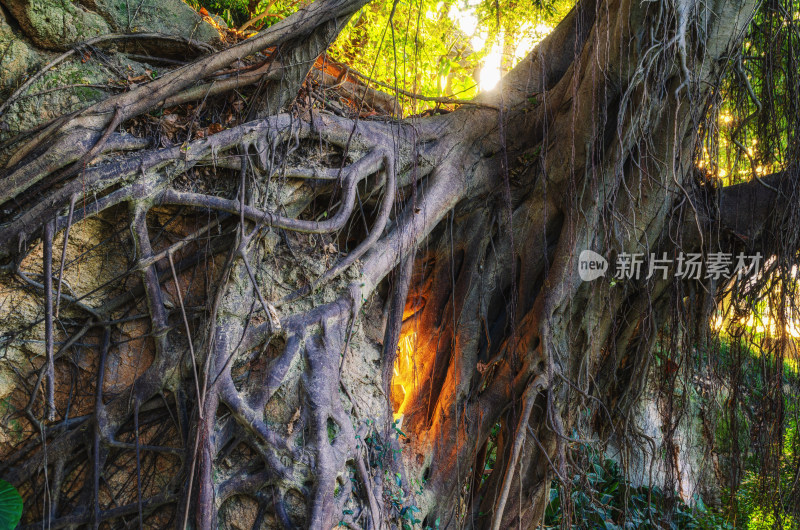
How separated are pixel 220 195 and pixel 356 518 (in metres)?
1.55

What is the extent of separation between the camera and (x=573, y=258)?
316 cm

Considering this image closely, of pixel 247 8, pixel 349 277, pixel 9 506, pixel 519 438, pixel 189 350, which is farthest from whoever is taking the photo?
pixel 247 8

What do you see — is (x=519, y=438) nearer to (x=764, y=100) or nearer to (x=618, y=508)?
(x=618, y=508)

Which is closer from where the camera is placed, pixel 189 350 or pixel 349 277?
pixel 189 350

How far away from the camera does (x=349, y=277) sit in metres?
2.82

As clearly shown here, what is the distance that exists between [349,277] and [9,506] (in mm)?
1633

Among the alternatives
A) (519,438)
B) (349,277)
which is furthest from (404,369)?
(349,277)

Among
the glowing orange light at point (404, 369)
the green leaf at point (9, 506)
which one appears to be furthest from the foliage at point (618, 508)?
the green leaf at point (9, 506)

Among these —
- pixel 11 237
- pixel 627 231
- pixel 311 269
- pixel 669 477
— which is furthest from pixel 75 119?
pixel 669 477

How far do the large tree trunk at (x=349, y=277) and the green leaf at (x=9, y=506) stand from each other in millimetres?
100

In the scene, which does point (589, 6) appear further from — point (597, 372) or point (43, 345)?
point (43, 345)

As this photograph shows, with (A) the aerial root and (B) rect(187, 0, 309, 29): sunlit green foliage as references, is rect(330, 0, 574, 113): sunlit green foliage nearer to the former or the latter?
(B) rect(187, 0, 309, 29): sunlit green foliage

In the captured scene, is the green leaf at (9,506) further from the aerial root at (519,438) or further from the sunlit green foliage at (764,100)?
the sunlit green foliage at (764,100)

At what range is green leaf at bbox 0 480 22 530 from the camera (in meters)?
2.15
